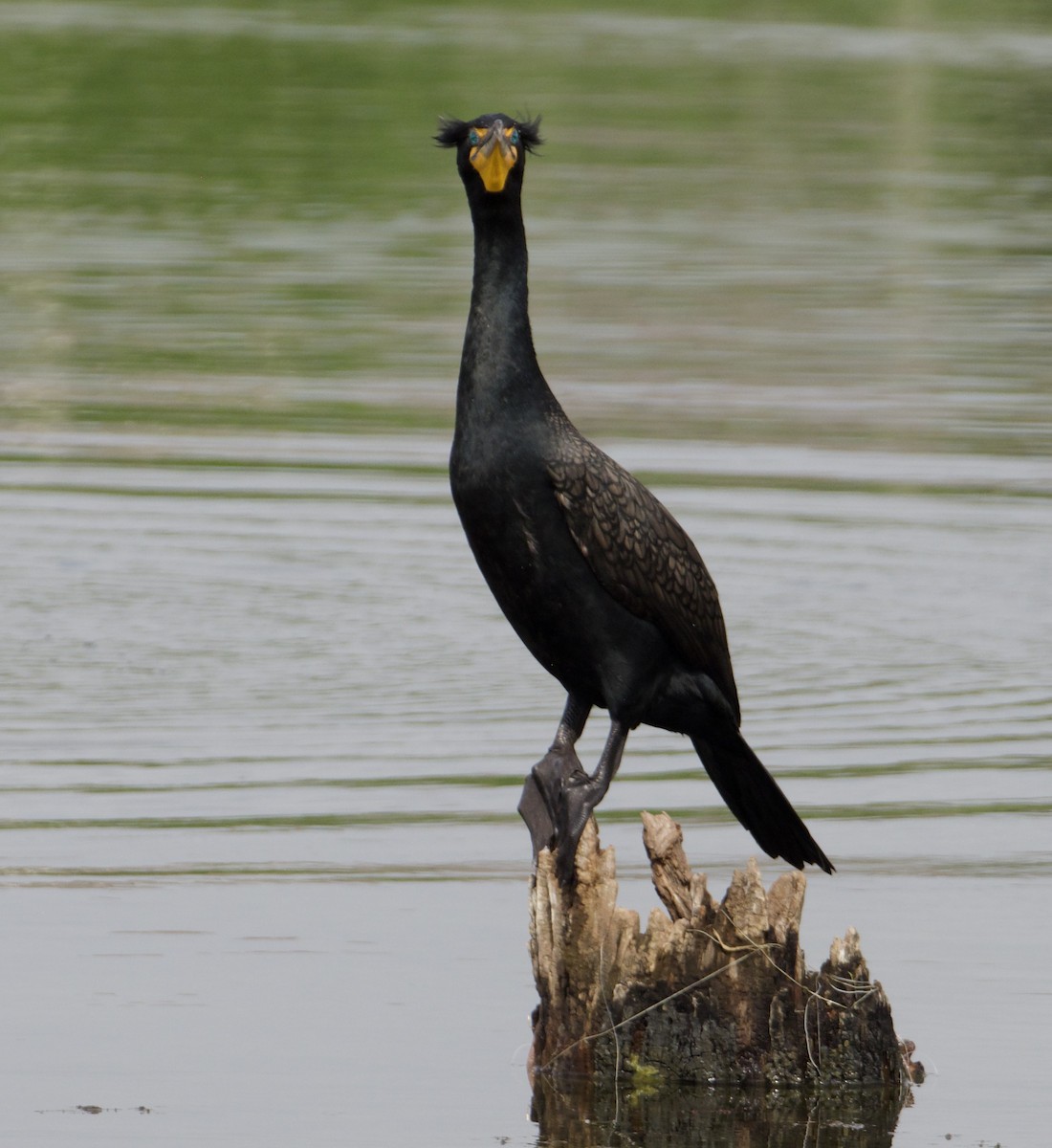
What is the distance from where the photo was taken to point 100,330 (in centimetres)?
1872

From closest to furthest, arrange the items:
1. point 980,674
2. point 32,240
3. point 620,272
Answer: point 980,674 < point 620,272 < point 32,240

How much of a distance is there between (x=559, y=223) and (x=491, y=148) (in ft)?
60.5

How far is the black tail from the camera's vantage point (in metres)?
6.64

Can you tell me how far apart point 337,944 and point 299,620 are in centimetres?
410

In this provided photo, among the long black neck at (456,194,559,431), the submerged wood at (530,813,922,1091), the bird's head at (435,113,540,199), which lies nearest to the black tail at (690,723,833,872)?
the submerged wood at (530,813,922,1091)

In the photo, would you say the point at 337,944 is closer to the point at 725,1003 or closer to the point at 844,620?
the point at 725,1003

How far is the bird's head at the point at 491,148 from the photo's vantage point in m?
6.21

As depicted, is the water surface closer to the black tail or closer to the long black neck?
the black tail

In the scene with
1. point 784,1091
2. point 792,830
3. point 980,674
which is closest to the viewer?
point 784,1091

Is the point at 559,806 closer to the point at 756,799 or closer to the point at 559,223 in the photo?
the point at 756,799

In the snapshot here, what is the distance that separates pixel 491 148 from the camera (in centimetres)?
620

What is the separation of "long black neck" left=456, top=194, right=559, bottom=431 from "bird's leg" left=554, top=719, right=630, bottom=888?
783 millimetres

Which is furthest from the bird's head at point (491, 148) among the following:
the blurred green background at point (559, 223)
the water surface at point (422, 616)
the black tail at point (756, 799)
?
the blurred green background at point (559, 223)

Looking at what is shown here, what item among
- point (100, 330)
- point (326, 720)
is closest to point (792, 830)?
point (326, 720)
